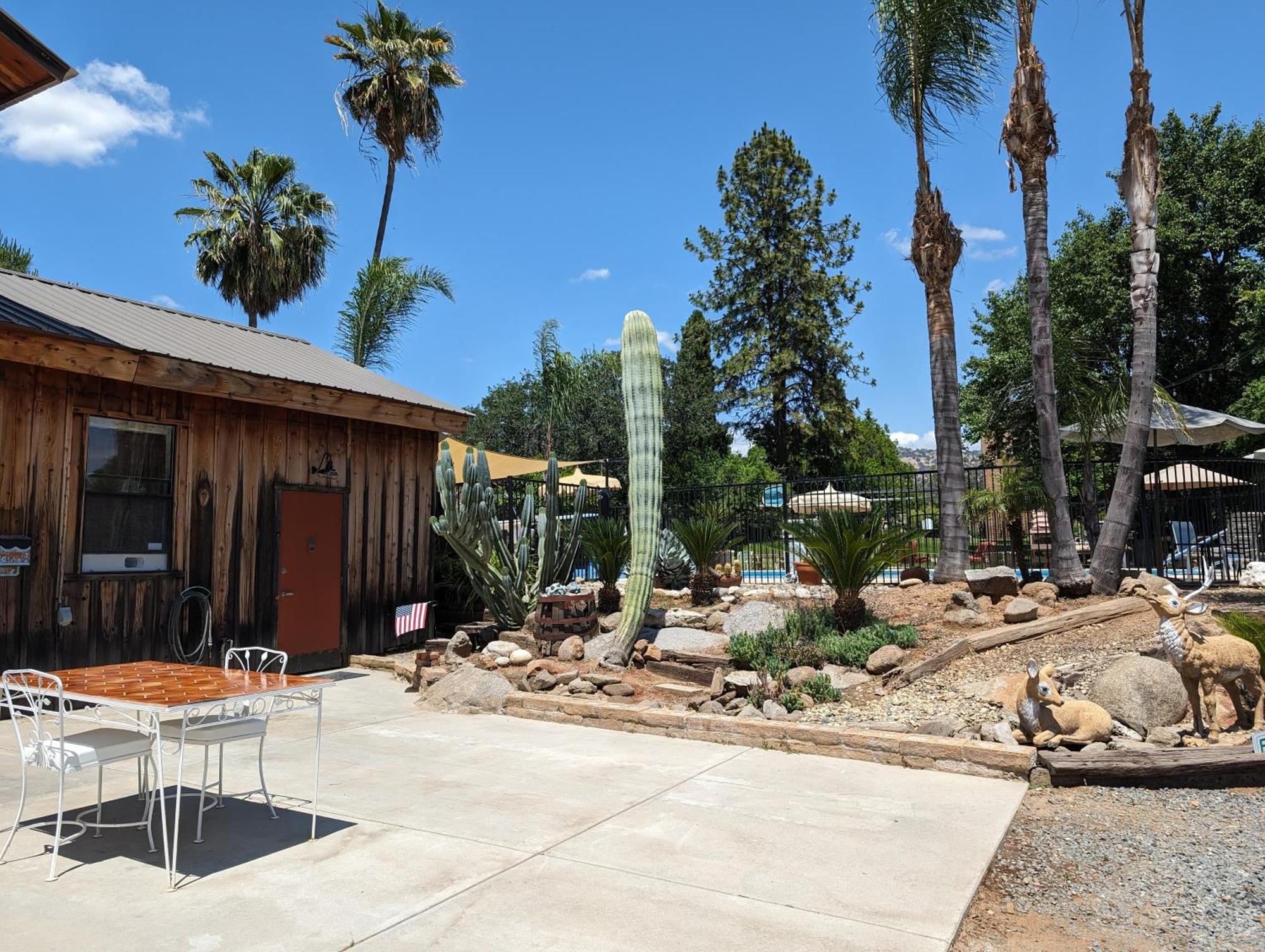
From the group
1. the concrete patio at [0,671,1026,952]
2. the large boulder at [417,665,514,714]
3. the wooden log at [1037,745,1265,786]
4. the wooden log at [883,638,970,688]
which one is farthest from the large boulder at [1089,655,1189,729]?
the large boulder at [417,665,514,714]

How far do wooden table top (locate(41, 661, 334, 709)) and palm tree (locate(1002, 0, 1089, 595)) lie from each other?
356 inches

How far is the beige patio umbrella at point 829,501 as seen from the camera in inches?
565

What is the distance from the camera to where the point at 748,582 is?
14.7 meters

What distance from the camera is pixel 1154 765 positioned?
5305mm

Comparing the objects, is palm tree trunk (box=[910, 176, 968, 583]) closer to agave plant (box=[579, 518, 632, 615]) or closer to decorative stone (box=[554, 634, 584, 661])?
agave plant (box=[579, 518, 632, 615])

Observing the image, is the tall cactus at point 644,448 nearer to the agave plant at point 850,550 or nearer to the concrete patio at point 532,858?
the agave plant at point 850,550

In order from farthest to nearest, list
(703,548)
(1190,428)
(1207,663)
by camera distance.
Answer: (1190,428), (703,548), (1207,663)

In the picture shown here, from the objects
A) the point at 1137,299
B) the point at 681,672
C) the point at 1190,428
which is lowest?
the point at 681,672

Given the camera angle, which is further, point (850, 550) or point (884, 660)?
point (850, 550)

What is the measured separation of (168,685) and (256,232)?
1860 cm

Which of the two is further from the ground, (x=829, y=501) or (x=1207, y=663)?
(x=829, y=501)

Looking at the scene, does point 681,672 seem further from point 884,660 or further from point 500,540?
point 500,540

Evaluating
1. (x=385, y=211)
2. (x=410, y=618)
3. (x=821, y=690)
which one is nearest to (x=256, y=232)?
(x=385, y=211)

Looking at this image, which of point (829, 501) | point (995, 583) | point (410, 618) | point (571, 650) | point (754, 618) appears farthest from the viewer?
point (829, 501)
